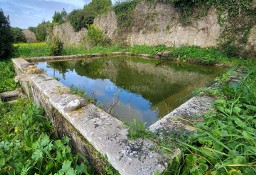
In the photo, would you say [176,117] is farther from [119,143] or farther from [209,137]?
[119,143]

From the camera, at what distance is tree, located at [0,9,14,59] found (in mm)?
7994

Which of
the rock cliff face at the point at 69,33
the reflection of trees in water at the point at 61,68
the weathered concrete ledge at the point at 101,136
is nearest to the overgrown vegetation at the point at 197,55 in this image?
the reflection of trees in water at the point at 61,68

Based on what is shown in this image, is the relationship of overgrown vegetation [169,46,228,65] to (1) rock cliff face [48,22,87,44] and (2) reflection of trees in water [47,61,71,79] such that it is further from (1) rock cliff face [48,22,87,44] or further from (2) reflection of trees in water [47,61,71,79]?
(1) rock cliff face [48,22,87,44]

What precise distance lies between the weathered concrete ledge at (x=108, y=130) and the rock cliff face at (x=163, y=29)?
22.7ft

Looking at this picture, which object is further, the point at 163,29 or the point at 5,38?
the point at 163,29

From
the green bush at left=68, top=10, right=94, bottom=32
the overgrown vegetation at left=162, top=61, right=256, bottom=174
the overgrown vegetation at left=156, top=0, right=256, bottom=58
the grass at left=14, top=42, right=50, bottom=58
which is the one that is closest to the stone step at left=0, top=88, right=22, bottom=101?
the overgrown vegetation at left=162, top=61, right=256, bottom=174

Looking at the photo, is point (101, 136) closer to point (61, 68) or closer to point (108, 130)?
point (108, 130)

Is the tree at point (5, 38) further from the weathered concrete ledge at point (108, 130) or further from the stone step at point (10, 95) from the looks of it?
the weathered concrete ledge at point (108, 130)

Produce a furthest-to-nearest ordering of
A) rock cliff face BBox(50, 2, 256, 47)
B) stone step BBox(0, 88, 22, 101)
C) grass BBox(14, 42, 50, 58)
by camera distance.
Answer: grass BBox(14, 42, 50, 58) → rock cliff face BBox(50, 2, 256, 47) → stone step BBox(0, 88, 22, 101)

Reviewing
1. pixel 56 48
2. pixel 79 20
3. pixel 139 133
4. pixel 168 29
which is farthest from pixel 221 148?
pixel 79 20

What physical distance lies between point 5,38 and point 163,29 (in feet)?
26.6

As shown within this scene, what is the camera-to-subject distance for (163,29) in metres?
10.6

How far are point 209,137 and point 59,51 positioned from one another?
916 cm

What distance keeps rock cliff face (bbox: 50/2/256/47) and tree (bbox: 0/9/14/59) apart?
6923 mm
